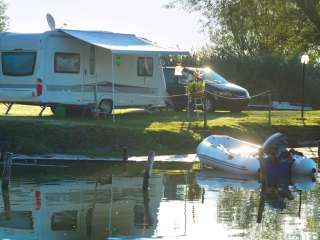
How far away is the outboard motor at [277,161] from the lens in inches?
924

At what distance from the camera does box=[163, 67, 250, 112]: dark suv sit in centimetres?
3650

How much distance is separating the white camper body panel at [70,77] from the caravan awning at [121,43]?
1.02ft

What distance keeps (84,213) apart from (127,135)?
30.8 feet

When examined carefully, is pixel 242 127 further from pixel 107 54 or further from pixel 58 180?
pixel 58 180

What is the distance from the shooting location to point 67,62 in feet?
103

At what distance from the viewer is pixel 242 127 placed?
31297 millimetres

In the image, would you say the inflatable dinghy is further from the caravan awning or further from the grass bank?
the caravan awning

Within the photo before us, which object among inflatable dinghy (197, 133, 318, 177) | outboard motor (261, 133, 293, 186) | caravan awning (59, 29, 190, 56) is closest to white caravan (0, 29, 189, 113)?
caravan awning (59, 29, 190, 56)

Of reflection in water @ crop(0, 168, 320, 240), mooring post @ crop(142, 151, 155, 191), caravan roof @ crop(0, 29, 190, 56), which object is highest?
Answer: caravan roof @ crop(0, 29, 190, 56)

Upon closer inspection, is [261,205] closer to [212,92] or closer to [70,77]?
[70,77]

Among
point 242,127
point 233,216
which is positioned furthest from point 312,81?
point 233,216

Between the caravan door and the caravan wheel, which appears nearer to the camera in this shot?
the caravan door

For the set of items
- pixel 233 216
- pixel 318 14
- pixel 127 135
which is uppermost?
pixel 318 14

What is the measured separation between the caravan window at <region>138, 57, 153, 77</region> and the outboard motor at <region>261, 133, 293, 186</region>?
34.7 feet
